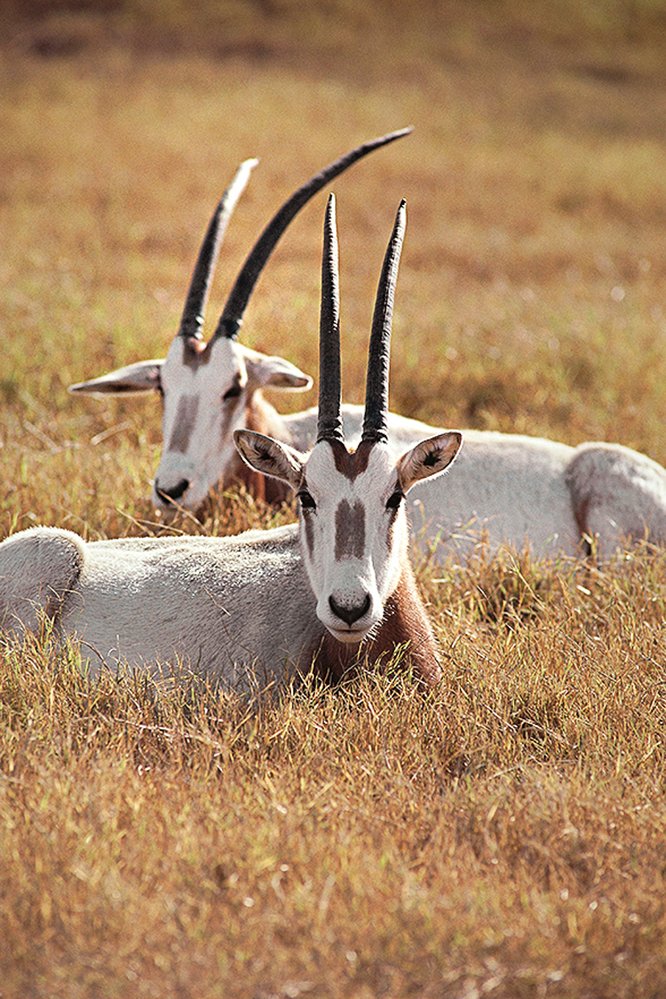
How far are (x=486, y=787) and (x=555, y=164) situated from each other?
16.7m

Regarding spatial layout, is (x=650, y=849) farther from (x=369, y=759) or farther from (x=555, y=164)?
(x=555, y=164)

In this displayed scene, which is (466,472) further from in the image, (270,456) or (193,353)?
(270,456)

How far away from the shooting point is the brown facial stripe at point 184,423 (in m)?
5.74

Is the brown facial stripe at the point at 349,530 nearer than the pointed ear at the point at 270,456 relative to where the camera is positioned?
Yes

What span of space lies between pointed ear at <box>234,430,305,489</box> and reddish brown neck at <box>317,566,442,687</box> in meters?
0.51

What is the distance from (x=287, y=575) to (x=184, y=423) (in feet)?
5.55

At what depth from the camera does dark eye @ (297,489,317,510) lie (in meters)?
3.89

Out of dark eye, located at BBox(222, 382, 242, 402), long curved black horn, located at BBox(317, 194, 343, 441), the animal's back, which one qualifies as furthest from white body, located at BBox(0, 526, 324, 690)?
dark eye, located at BBox(222, 382, 242, 402)

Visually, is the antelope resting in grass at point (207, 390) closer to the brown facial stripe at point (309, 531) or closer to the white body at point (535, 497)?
the white body at point (535, 497)

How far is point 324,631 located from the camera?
4.05 meters

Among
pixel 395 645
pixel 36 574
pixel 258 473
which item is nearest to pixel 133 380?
pixel 258 473

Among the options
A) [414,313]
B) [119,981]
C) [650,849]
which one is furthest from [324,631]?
[414,313]

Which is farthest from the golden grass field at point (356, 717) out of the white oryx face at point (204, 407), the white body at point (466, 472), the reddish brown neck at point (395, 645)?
the white body at point (466, 472)

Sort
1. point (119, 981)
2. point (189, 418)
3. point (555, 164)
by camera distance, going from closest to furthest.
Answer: point (119, 981) < point (189, 418) < point (555, 164)
